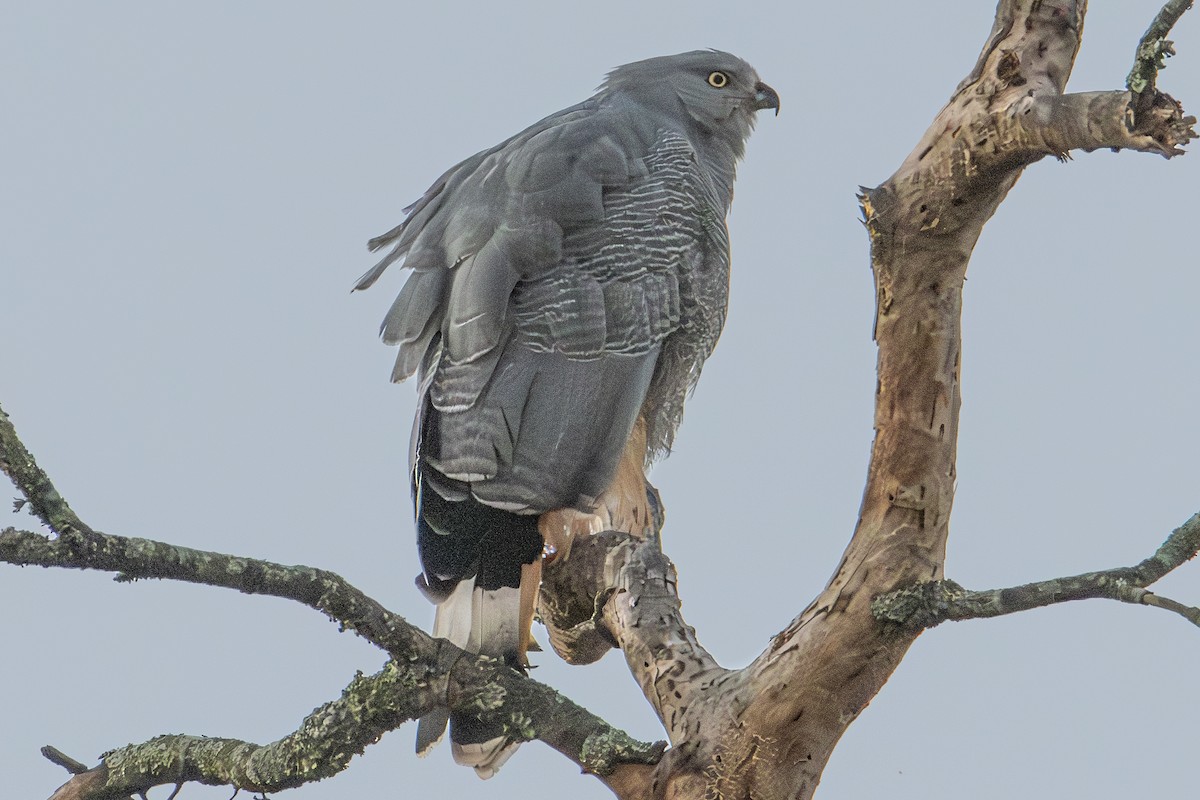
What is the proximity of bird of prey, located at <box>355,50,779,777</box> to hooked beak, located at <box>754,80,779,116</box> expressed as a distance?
2.34 ft

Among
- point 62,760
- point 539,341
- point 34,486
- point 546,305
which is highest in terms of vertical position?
point 546,305

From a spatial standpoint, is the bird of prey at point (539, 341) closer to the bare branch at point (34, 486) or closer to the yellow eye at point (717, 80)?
the yellow eye at point (717, 80)

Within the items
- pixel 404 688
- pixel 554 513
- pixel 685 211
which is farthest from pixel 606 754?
pixel 685 211

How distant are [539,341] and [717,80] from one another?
2102mm

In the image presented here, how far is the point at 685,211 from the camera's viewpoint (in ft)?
17.8

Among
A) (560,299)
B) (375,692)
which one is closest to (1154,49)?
(560,299)

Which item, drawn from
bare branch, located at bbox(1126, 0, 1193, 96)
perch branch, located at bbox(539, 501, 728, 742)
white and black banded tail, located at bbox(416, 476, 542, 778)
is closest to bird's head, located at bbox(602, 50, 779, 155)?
perch branch, located at bbox(539, 501, 728, 742)

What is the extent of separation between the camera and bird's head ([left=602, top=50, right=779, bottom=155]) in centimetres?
631

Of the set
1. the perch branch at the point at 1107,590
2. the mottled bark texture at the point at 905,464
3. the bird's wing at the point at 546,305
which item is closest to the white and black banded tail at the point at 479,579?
the bird's wing at the point at 546,305

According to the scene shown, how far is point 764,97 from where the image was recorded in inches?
255

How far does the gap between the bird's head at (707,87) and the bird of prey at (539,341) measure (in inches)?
15.8

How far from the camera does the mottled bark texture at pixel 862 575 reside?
129 inches

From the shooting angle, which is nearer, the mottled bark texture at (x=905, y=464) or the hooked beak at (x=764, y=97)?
the mottled bark texture at (x=905, y=464)

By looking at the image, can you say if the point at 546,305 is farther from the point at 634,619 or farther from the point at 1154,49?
the point at 1154,49
